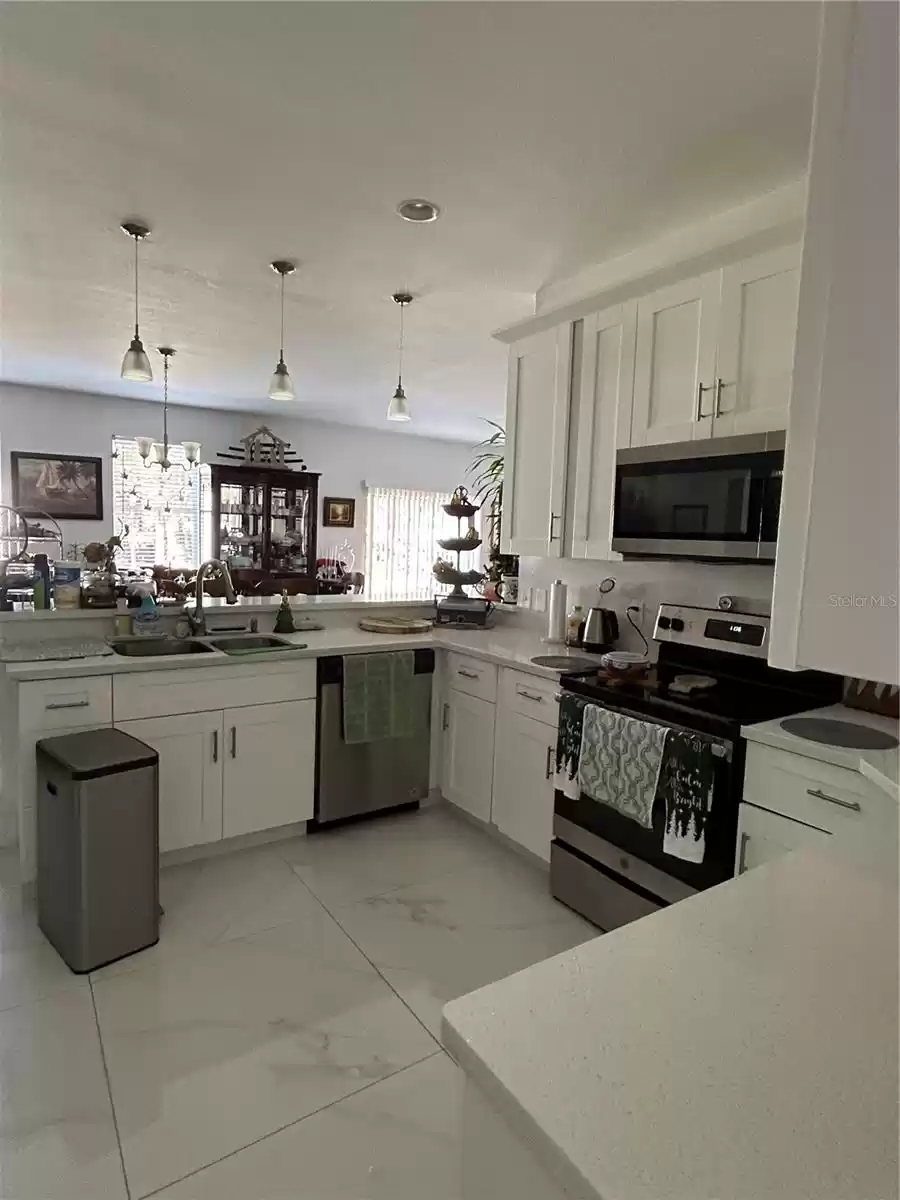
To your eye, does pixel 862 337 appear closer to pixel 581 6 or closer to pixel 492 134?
pixel 581 6

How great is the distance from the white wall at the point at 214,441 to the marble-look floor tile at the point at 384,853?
205 inches

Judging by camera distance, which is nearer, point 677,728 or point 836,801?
point 836,801

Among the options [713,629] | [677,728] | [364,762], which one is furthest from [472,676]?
[677,728]

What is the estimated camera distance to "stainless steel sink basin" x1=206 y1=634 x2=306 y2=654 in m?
2.90

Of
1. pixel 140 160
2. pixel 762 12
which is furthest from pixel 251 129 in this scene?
pixel 762 12

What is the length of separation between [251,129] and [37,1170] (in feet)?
8.81

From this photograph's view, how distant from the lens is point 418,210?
2.51 meters

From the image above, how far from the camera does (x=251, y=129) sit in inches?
79.1

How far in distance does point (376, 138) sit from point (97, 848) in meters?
2.29

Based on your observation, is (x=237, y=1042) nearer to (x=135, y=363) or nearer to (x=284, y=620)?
(x=284, y=620)

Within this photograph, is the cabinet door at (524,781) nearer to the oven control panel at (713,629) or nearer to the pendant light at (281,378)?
the oven control panel at (713,629)

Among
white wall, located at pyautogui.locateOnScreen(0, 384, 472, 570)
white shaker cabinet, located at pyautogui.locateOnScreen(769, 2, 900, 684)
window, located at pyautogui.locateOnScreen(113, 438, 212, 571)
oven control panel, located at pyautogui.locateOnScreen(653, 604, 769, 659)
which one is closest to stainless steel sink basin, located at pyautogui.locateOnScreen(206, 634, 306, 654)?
oven control panel, located at pyautogui.locateOnScreen(653, 604, 769, 659)

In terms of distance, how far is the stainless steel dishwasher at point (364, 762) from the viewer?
2.92 meters

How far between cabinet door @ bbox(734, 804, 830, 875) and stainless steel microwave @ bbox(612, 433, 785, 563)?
0.74 meters
